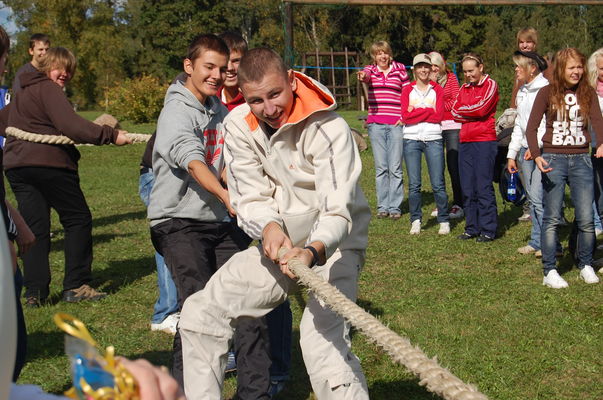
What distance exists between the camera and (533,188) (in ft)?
25.9

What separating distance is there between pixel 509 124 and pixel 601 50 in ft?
9.91

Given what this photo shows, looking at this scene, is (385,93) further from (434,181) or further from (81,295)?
(81,295)

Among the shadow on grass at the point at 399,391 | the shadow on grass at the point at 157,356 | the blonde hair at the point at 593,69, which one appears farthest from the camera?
the blonde hair at the point at 593,69

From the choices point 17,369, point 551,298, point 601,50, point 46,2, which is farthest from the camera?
point 46,2

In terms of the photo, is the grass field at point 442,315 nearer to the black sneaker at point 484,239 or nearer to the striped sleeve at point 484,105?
the black sneaker at point 484,239

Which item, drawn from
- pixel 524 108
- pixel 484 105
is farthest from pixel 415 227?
pixel 524 108

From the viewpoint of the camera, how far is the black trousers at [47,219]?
21.9 feet

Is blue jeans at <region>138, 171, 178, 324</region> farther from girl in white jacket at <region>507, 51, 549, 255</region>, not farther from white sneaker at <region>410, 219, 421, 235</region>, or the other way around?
white sneaker at <region>410, 219, 421, 235</region>

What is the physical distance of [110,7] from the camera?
68.1 m

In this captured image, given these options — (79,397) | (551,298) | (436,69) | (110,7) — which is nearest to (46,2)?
(110,7)

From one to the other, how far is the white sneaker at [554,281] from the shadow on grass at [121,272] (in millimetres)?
3840

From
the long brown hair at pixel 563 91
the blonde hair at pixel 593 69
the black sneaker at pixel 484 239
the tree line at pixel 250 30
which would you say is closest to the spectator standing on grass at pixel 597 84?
the blonde hair at pixel 593 69

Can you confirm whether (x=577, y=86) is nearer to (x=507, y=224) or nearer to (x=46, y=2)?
(x=507, y=224)

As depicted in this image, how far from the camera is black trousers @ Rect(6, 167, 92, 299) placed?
666 cm
